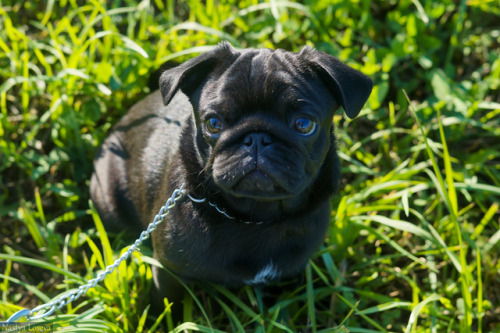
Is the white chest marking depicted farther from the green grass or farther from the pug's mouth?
the pug's mouth

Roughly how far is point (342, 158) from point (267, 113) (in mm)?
1858

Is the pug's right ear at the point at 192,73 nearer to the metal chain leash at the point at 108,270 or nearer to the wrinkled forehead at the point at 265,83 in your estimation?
the wrinkled forehead at the point at 265,83

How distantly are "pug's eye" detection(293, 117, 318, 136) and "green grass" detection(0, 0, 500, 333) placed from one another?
1081 mm

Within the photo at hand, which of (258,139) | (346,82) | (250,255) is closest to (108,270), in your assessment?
(250,255)

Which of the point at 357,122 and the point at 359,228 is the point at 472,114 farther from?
the point at 359,228

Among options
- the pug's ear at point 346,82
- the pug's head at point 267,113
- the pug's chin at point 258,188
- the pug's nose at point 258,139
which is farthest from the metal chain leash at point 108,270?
the pug's ear at point 346,82

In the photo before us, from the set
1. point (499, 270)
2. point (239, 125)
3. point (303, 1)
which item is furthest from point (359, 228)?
point (303, 1)

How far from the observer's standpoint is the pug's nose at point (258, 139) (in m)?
2.59

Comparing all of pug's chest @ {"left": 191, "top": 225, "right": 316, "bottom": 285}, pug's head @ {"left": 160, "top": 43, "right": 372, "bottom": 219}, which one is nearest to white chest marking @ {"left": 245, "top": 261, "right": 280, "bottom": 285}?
pug's chest @ {"left": 191, "top": 225, "right": 316, "bottom": 285}

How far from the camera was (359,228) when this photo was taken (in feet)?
12.0

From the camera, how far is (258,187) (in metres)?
2.62

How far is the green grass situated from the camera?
11.4 ft

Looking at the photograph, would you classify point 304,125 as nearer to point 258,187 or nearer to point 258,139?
point 258,139

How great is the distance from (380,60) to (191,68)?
92.1 inches
